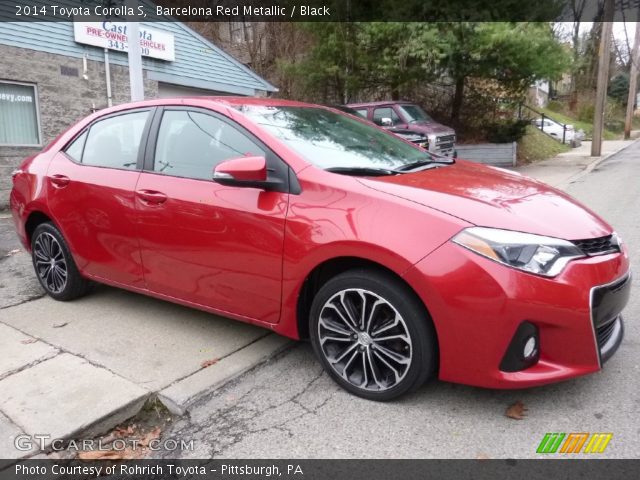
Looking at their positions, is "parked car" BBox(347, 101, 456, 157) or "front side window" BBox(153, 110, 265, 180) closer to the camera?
"front side window" BBox(153, 110, 265, 180)

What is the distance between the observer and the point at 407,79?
13.9m

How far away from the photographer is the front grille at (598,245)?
8.09 ft

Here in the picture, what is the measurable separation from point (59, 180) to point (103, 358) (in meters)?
1.54

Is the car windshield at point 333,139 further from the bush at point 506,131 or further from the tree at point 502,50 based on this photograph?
the bush at point 506,131

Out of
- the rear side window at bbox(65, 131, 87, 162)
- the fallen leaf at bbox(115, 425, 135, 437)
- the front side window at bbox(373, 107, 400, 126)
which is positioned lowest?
the fallen leaf at bbox(115, 425, 135, 437)

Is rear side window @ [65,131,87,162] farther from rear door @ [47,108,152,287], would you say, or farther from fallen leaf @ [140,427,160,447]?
fallen leaf @ [140,427,160,447]

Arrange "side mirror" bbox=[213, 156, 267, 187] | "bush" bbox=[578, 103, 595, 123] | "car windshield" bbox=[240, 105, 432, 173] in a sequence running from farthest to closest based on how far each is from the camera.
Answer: "bush" bbox=[578, 103, 595, 123]
"car windshield" bbox=[240, 105, 432, 173]
"side mirror" bbox=[213, 156, 267, 187]

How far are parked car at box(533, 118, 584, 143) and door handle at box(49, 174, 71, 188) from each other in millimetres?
22242

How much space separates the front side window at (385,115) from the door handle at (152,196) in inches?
377

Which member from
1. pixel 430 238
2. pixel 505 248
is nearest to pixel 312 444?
pixel 430 238

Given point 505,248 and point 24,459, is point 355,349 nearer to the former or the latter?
point 505,248

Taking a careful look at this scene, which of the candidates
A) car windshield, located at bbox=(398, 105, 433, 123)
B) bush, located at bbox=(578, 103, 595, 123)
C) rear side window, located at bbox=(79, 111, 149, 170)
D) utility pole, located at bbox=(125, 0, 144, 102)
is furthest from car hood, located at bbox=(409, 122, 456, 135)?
bush, located at bbox=(578, 103, 595, 123)

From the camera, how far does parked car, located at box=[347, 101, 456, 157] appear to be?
39.3 ft

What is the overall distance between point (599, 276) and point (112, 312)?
11.1ft
